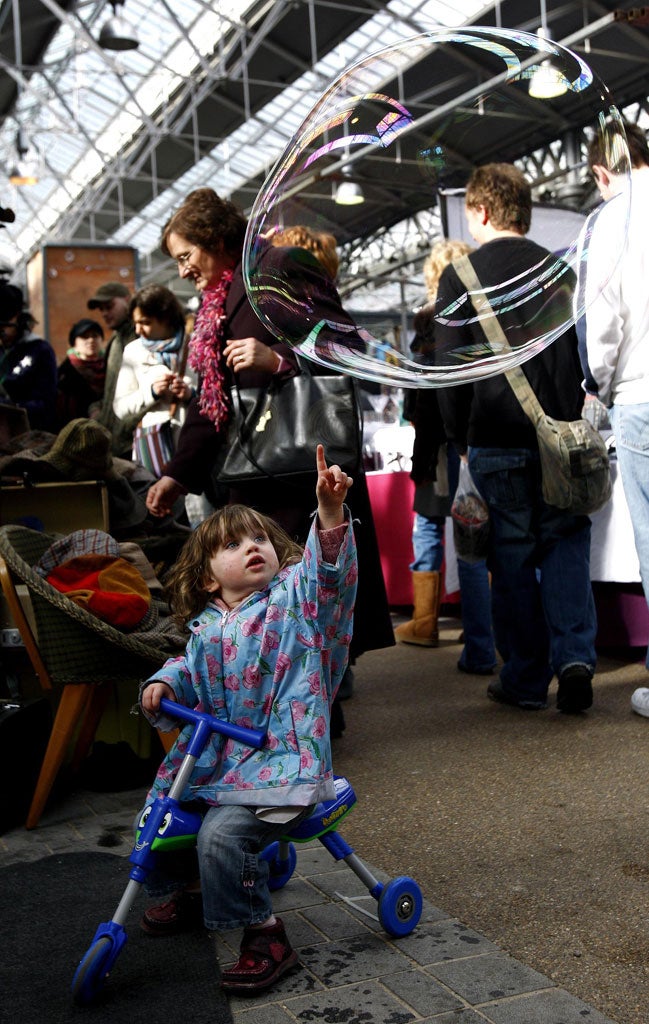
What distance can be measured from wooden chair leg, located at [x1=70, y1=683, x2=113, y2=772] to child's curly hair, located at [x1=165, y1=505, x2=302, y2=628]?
3.90 ft

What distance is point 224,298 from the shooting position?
3.76 meters

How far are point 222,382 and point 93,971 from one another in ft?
6.66

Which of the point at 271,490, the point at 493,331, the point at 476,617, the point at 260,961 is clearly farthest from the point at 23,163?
→ the point at 260,961

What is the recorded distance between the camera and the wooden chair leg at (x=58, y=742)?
11.1 feet

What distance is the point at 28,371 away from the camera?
564 cm

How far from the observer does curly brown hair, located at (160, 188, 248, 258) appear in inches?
144

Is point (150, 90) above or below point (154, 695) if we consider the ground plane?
above

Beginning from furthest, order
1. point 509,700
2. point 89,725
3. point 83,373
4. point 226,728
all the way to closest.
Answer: point 83,373 < point 509,700 < point 89,725 < point 226,728

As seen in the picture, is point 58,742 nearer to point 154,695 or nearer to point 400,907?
point 154,695

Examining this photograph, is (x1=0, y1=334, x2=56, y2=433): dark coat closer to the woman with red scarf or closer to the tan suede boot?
the woman with red scarf

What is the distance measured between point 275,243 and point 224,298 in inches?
41.5

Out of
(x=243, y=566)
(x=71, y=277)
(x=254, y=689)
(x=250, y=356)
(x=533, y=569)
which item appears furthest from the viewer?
(x=71, y=277)

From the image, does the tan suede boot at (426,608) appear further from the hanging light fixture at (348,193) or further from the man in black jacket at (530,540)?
the hanging light fixture at (348,193)

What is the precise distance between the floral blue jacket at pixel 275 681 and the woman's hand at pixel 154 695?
0.02m
